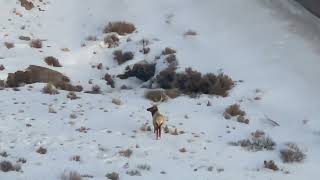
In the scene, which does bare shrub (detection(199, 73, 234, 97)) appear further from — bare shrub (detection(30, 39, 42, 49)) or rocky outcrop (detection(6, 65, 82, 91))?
bare shrub (detection(30, 39, 42, 49))

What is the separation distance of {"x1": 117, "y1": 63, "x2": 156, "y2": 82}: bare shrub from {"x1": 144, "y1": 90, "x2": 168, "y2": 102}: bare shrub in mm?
2913

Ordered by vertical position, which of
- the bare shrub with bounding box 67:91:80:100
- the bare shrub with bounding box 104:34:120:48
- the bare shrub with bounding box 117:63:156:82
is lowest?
the bare shrub with bounding box 67:91:80:100

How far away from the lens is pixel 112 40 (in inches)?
1037

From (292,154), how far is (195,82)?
6.58 m

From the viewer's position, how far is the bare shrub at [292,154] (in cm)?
1503

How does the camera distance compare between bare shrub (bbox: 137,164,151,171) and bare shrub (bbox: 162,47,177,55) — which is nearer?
bare shrub (bbox: 137,164,151,171)

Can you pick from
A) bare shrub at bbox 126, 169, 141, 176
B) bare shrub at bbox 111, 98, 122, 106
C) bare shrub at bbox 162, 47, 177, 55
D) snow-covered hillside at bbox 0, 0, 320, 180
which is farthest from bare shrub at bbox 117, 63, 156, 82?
bare shrub at bbox 126, 169, 141, 176

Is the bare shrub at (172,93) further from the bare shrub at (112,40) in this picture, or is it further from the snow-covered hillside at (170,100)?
the bare shrub at (112,40)

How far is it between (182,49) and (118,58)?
8.63 ft

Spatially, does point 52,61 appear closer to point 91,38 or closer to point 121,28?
point 91,38

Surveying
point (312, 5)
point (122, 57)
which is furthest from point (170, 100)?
point (312, 5)

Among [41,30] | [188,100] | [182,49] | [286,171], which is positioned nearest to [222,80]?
[188,100]

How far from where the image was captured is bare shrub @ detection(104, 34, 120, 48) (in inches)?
1025

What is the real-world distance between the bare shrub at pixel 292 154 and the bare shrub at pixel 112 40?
12.0 meters
